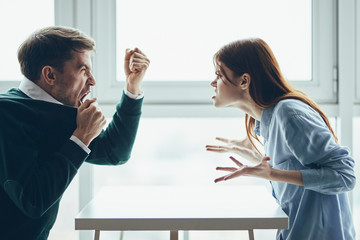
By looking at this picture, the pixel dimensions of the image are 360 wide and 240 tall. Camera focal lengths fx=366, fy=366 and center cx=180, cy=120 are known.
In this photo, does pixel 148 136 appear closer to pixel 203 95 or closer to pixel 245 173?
pixel 203 95

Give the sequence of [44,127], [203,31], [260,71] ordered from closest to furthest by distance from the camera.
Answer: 1. [44,127]
2. [260,71]
3. [203,31]

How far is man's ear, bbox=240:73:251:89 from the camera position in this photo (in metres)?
1.29

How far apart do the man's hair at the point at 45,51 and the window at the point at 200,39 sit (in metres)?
0.55

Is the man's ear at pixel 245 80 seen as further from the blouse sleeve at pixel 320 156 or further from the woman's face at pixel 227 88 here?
the blouse sleeve at pixel 320 156

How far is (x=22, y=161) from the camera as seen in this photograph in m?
1.02

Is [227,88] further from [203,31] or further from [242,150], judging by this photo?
[203,31]

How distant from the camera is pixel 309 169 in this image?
3.71 ft

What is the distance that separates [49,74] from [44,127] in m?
0.17

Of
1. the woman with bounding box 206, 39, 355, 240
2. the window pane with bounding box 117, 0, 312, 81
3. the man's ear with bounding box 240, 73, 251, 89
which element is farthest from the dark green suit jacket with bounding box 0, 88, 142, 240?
the window pane with bounding box 117, 0, 312, 81

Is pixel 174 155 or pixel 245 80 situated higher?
pixel 245 80

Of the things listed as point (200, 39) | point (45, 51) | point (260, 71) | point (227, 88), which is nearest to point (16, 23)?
point (45, 51)

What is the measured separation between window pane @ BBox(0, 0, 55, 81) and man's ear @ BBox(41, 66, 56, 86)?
2.37 feet

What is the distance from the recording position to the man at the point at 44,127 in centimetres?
101

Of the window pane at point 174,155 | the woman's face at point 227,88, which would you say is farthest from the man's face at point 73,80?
Result: the window pane at point 174,155
